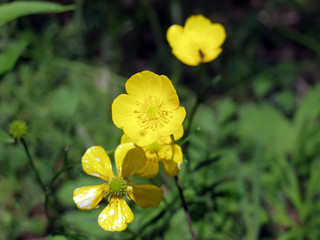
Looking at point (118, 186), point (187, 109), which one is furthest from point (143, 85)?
point (187, 109)

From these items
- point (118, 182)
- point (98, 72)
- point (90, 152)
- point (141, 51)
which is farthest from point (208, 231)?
point (141, 51)

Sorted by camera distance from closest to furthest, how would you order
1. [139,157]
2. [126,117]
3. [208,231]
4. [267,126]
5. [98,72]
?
[139,157], [126,117], [208,231], [267,126], [98,72]

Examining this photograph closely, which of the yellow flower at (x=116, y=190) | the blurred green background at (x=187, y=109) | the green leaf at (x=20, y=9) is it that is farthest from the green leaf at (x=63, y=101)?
the yellow flower at (x=116, y=190)

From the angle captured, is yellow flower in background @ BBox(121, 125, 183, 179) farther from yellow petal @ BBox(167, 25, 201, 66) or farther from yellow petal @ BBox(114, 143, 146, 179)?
yellow petal @ BBox(167, 25, 201, 66)

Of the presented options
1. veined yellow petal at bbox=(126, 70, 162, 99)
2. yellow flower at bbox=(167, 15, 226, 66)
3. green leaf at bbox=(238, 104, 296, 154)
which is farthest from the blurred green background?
veined yellow petal at bbox=(126, 70, 162, 99)

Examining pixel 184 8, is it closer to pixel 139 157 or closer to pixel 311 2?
pixel 311 2

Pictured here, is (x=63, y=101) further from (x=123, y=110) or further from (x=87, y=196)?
(x=87, y=196)
